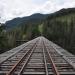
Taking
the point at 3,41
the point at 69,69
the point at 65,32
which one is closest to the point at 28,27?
the point at 65,32

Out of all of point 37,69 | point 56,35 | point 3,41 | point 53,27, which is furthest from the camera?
point 53,27

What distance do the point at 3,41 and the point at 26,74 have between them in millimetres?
44122

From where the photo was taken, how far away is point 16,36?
140m

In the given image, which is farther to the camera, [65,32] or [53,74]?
[65,32]

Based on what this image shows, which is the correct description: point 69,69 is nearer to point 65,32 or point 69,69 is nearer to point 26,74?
point 26,74

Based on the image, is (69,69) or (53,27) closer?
(69,69)

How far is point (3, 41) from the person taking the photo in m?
54.3

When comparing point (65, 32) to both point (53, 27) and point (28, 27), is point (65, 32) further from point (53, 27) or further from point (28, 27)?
point (28, 27)

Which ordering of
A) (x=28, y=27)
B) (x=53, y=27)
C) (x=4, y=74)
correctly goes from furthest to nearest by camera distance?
(x=28, y=27) → (x=53, y=27) → (x=4, y=74)

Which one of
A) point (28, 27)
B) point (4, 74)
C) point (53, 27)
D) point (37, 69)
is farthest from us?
point (28, 27)

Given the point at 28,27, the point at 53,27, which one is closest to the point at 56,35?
the point at 53,27

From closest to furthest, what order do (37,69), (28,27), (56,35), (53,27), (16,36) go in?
(37,69), (56,35), (53,27), (16,36), (28,27)

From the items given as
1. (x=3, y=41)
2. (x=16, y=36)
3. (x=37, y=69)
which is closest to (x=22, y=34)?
(x=16, y=36)

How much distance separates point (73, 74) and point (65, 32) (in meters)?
100
